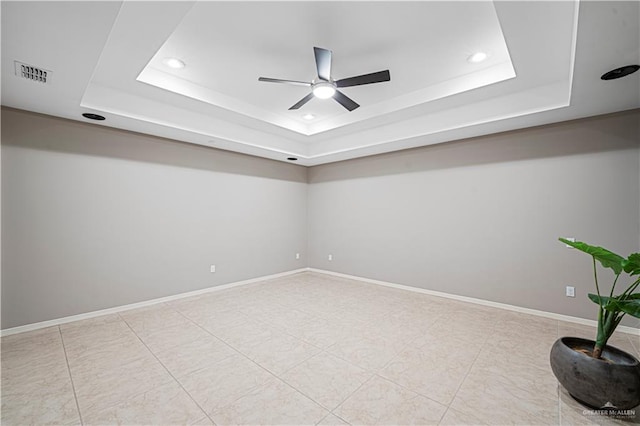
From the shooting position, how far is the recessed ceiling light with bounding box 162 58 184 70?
3.04 meters

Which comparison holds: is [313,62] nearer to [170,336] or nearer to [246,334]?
[246,334]

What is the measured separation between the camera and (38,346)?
9.28 ft

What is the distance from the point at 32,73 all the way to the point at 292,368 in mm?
3523

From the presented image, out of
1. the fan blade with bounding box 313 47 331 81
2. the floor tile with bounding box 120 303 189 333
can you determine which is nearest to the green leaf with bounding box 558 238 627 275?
the fan blade with bounding box 313 47 331 81

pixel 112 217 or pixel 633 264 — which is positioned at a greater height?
pixel 112 217

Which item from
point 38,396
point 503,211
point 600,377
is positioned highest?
point 503,211

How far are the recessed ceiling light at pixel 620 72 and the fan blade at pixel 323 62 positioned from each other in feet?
8.07

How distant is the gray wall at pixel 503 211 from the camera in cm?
334

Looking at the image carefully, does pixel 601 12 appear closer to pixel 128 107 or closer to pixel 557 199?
pixel 557 199

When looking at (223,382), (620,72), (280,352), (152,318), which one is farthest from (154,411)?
(620,72)

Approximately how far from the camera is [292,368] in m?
2.44

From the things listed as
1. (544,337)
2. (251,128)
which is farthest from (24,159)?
(544,337)

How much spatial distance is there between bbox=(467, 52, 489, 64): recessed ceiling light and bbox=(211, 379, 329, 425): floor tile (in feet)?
12.1

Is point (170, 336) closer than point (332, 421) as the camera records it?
No
